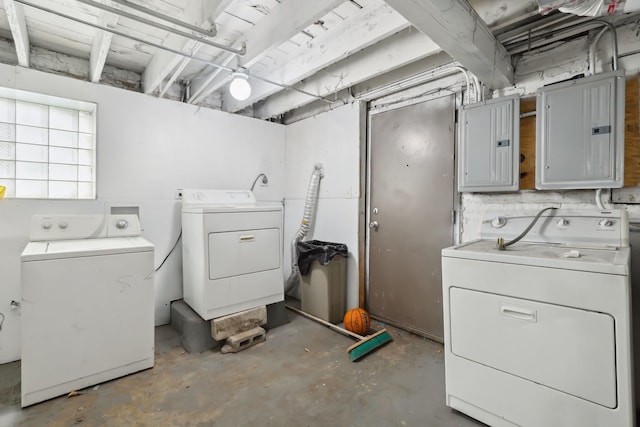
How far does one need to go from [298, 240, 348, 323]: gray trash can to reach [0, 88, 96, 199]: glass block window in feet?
6.49

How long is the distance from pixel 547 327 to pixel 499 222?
828 mm

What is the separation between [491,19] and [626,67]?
31.0 inches

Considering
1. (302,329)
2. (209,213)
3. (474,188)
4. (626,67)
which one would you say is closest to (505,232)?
(474,188)

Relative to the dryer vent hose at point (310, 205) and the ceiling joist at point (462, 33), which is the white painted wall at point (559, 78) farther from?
A: the dryer vent hose at point (310, 205)

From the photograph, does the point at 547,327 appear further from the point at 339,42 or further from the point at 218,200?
the point at 218,200

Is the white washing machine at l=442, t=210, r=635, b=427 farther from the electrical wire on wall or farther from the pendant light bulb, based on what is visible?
the electrical wire on wall

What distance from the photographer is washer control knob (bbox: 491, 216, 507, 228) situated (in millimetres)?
1980

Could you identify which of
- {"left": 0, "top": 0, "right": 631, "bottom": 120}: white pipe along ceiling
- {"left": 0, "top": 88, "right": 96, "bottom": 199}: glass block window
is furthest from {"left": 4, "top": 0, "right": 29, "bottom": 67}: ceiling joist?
{"left": 0, "top": 88, "right": 96, "bottom": 199}: glass block window

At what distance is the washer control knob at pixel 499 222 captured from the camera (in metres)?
1.98

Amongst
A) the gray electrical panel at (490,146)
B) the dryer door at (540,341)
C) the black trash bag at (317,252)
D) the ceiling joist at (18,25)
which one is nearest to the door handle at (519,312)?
the dryer door at (540,341)

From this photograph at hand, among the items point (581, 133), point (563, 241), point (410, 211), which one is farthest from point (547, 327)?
point (410, 211)

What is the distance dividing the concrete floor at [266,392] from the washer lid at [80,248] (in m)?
0.85

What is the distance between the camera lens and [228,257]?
8.11 feet

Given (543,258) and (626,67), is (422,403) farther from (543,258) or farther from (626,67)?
(626,67)
